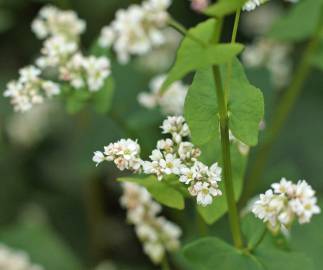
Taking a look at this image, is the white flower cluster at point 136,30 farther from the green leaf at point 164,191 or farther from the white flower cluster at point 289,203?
the white flower cluster at point 289,203

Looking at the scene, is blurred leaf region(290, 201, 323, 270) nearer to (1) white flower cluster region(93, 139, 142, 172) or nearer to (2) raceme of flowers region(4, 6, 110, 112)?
(2) raceme of flowers region(4, 6, 110, 112)

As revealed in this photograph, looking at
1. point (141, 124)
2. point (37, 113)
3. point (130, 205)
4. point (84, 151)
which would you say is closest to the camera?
point (130, 205)

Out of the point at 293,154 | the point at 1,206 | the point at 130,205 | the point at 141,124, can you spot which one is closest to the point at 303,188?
the point at 130,205

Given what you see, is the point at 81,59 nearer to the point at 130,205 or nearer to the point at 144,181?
the point at 130,205

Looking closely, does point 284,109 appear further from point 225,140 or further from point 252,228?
point 225,140

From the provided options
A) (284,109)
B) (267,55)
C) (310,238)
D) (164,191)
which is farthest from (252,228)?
(267,55)

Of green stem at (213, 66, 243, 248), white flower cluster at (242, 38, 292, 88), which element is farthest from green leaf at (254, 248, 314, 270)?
white flower cluster at (242, 38, 292, 88)

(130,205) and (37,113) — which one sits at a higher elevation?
(37,113)
